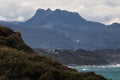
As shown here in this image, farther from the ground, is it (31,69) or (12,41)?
(12,41)

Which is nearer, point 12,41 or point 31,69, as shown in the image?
point 31,69

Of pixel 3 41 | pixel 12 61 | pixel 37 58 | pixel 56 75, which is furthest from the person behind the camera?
pixel 3 41

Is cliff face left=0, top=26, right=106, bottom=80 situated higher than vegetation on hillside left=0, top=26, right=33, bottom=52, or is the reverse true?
vegetation on hillside left=0, top=26, right=33, bottom=52

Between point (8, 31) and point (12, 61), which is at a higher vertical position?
point (8, 31)

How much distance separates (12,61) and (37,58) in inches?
68.9

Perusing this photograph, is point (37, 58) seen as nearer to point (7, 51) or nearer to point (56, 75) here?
point (7, 51)

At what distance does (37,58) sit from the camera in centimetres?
2283

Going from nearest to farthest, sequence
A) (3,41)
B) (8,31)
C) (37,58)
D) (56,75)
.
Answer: (56,75), (37,58), (3,41), (8,31)

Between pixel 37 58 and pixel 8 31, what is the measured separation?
199 inches

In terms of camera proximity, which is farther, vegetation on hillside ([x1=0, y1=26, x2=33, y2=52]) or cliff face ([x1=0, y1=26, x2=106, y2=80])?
vegetation on hillside ([x1=0, y1=26, x2=33, y2=52])

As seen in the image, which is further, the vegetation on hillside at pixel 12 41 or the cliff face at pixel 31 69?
the vegetation on hillside at pixel 12 41

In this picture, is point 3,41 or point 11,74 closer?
point 11,74

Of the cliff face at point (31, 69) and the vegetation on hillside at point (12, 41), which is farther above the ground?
the vegetation on hillside at point (12, 41)

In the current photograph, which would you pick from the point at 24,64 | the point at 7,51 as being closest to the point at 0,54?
the point at 7,51
